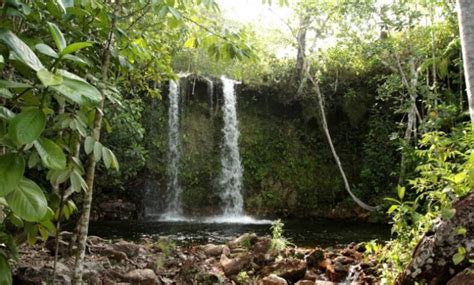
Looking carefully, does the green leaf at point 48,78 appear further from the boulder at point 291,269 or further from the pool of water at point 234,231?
the pool of water at point 234,231

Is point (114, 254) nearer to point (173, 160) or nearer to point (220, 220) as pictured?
point (220, 220)

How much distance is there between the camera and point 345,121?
1358 cm

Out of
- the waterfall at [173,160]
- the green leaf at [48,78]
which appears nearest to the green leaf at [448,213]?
the green leaf at [48,78]

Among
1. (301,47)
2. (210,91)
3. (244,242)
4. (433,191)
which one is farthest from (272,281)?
(210,91)

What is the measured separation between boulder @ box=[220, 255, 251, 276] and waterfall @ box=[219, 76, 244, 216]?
7.73m

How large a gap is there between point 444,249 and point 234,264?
7.68 ft

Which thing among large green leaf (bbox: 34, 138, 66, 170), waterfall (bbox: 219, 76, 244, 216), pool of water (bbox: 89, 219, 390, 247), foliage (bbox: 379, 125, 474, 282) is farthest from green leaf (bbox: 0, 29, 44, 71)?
waterfall (bbox: 219, 76, 244, 216)

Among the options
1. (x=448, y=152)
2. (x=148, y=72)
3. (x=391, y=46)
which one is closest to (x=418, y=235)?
(x=448, y=152)

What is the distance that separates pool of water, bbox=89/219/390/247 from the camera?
8.01 m

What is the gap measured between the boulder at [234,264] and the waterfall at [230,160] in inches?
304

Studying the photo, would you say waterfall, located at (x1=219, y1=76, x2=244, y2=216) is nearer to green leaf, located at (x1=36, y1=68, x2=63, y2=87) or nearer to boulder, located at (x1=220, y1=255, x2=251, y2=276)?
boulder, located at (x1=220, y1=255, x2=251, y2=276)

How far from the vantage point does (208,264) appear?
4887 millimetres

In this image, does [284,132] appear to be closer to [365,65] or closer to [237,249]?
[365,65]

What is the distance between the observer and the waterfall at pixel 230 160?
504 inches
